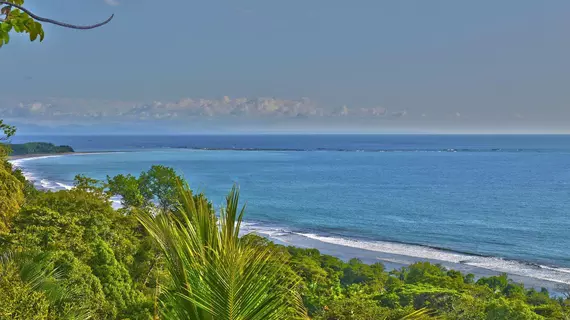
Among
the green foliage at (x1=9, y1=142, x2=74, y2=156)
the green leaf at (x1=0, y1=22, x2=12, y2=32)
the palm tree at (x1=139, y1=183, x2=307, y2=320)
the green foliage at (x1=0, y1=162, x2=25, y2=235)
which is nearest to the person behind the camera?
the green leaf at (x1=0, y1=22, x2=12, y2=32)

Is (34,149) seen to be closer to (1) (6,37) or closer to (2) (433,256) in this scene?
(2) (433,256)

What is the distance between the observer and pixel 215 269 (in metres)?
2.69

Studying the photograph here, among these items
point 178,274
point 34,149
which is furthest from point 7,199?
point 34,149

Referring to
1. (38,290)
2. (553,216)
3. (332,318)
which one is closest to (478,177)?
(553,216)

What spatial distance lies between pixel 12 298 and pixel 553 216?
54663 mm

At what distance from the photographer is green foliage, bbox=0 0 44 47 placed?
2.22m

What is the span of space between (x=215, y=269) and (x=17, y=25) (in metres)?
1.57

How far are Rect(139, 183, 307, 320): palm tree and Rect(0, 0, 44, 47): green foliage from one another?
1156mm

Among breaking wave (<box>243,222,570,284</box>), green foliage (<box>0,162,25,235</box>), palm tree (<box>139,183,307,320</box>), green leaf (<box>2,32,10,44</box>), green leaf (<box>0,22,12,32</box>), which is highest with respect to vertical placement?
green leaf (<box>0,22,12,32</box>)

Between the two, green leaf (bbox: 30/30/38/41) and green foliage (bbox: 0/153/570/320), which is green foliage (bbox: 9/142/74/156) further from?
green leaf (bbox: 30/30/38/41)

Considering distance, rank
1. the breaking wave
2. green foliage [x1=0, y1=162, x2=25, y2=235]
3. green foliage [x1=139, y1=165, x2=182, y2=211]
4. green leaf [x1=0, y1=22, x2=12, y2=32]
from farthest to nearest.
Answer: green foliage [x1=139, y1=165, x2=182, y2=211] < the breaking wave < green foliage [x1=0, y1=162, x2=25, y2=235] < green leaf [x1=0, y1=22, x2=12, y2=32]

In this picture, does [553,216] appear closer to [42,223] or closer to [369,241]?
[369,241]

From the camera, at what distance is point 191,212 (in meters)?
2.88

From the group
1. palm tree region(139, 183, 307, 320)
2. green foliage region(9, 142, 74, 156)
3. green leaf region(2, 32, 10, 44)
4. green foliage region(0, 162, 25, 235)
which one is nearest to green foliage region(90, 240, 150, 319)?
green foliage region(0, 162, 25, 235)
